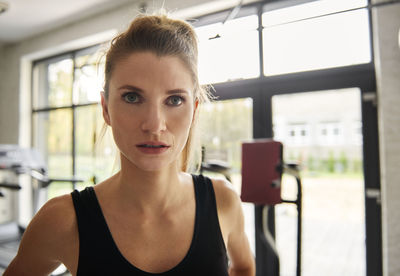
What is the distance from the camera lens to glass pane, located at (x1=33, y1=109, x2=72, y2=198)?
15.5 feet

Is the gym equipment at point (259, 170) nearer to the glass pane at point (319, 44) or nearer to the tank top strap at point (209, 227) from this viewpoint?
the tank top strap at point (209, 227)

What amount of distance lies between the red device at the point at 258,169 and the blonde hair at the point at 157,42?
0.90 m

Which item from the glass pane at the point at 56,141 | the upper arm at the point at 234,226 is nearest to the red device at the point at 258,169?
the upper arm at the point at 234,226

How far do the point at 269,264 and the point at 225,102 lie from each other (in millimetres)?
1702

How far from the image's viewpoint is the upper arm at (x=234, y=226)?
73 cm

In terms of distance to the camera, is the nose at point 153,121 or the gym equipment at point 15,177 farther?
the gym equipment at point 15,177

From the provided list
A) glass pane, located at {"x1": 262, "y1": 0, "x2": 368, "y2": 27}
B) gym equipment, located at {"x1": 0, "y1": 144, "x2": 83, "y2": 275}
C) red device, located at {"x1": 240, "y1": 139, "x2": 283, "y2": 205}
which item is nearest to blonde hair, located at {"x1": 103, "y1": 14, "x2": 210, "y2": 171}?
red device, located at {"x1": 240, "y1": 139, "x2": 283, "y2": 205}

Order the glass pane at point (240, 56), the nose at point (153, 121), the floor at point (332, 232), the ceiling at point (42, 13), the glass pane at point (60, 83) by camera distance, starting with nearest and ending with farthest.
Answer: the nose at point (153, 121), the floor at point (332, 232), the glass pane at point (240, 56), the ceiling at point (42, 13), the glass pane at point (60, 83)

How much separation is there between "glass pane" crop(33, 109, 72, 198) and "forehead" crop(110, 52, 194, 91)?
4.51 metres

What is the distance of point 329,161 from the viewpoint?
2701mm

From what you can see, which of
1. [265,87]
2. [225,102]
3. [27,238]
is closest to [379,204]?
[265,87]

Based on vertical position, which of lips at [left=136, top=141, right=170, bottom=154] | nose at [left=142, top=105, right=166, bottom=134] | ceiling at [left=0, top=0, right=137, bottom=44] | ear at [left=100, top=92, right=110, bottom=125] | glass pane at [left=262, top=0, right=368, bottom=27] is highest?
ceiling at [left=0, top=0, right=137, bottom=44]

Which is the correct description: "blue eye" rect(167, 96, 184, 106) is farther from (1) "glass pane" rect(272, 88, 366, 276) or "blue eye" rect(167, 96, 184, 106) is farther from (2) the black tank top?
(1) "glass pane" rect(272, 88, 366, 276)

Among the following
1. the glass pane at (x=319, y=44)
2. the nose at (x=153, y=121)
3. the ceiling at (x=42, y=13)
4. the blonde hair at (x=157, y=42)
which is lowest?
the nose at (x=153, y=121)
